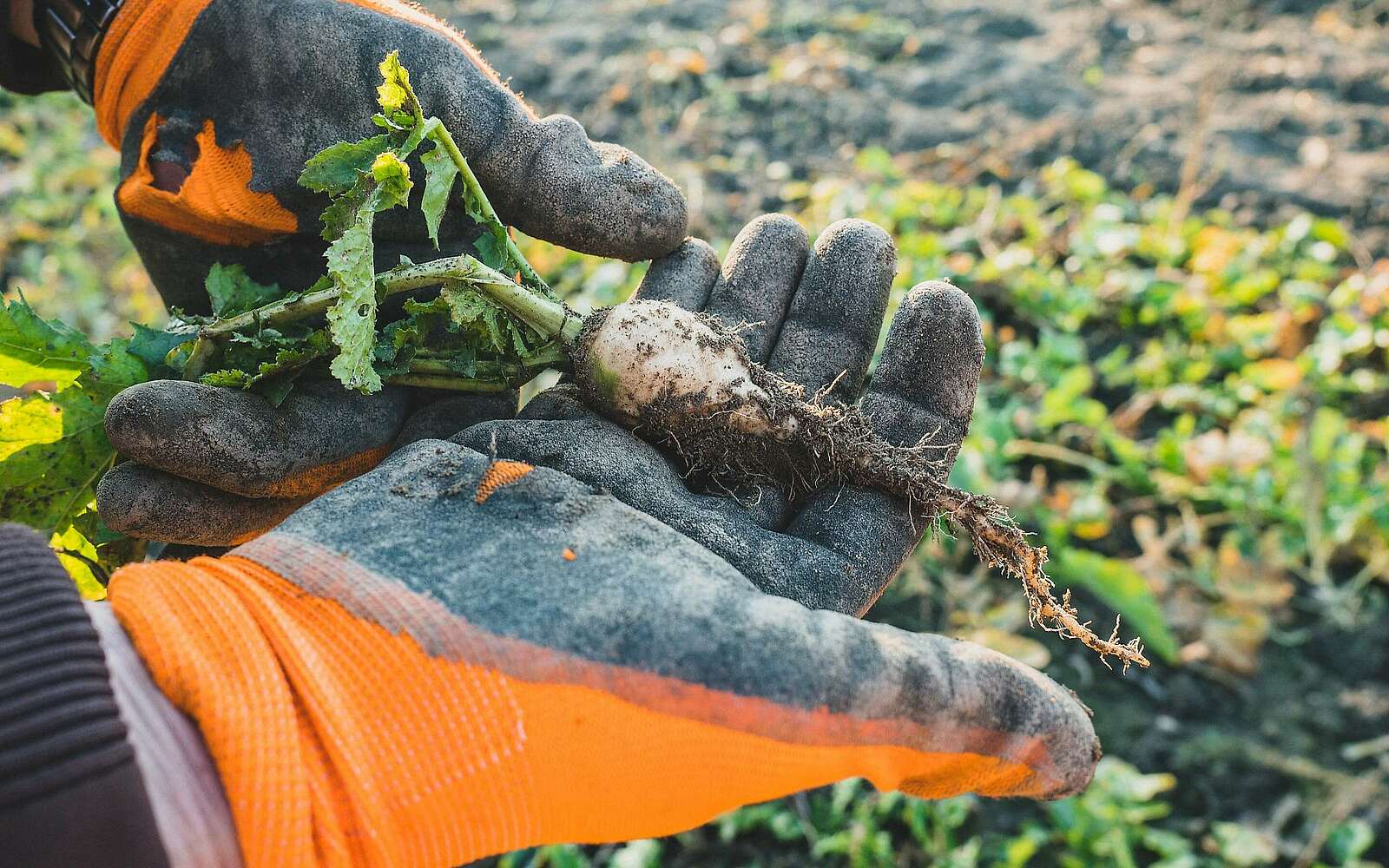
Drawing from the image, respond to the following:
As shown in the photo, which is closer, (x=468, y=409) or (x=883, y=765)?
(x=883, y=765)

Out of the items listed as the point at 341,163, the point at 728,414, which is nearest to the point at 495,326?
the point at 341,163

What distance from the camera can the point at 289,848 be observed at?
1188mm

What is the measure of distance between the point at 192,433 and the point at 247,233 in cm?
74

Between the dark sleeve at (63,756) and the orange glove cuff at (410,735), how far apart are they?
105 mm

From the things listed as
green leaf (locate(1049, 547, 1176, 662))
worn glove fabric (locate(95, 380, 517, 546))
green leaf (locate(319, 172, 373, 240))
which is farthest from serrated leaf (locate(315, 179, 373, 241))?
green leaf (locate(1049, 547, 1176, 662))

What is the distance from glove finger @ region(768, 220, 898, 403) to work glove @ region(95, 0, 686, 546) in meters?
0.37

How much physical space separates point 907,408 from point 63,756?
1705 mm

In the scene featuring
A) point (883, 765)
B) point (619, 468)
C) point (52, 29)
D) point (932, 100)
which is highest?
point (932, 100)

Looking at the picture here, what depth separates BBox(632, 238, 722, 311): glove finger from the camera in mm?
2459

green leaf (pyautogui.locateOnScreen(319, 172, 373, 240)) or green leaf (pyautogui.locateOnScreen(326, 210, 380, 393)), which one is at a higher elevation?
green leaf (pyautogui.locateOnScreen(319, 172, 373, 240))

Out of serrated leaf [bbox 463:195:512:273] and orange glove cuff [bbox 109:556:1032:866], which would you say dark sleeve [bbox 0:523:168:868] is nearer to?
orange glove cuff [bbox 109:556:1032:866]

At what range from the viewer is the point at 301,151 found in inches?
86.9

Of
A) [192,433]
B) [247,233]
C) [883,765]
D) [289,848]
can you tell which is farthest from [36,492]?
[883,765]

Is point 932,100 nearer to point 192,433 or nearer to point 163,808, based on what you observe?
point 192,433
